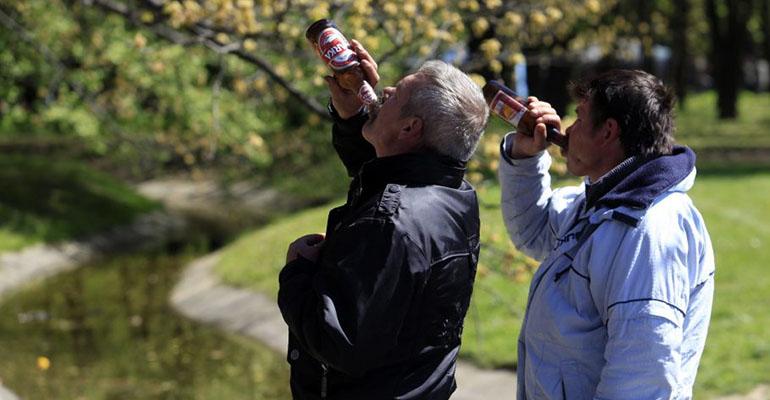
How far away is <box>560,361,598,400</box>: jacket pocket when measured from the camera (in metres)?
3.23

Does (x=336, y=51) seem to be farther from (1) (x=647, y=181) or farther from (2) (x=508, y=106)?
(1) (x=647, y=181)

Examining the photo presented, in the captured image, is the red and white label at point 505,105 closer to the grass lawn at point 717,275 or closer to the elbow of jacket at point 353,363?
the elbow of jacket at point 353,363

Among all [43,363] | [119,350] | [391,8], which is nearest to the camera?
[391,8]

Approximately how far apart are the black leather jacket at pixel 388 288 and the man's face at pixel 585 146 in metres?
0.31

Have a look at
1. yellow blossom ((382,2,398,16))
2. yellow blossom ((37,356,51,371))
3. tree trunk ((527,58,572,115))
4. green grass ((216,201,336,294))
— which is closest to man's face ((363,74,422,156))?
yellow blossom ((382,2,398,16))

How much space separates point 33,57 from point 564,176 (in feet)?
37.4

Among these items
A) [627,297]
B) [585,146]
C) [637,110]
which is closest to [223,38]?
[585,146]

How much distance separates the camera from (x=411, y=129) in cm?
325

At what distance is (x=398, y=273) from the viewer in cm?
308

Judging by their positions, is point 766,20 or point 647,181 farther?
point 766,20

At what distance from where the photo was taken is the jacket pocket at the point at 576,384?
3227 millimetres

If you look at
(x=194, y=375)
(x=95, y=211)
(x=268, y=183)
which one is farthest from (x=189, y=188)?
(x=194, y=375)

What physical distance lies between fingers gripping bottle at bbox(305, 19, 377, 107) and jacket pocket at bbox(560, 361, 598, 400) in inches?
36.7

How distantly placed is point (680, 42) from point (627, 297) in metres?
32.5
